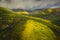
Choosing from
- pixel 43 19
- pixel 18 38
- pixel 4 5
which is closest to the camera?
pixel 18 38

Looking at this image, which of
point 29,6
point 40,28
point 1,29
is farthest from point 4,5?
point 40,28

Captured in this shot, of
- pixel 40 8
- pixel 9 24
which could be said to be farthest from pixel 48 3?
pixel 9 24

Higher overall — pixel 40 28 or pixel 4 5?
pixel 4 5

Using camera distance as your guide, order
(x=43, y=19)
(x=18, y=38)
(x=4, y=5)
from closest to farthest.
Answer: (x=18, y=38) < (x=43, y=19) < (x=4, y=5)

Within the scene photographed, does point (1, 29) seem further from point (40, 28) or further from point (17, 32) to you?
point (40, 28)

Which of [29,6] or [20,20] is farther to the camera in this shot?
[29,6]

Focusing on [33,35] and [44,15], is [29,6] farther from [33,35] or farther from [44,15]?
[33,35]
